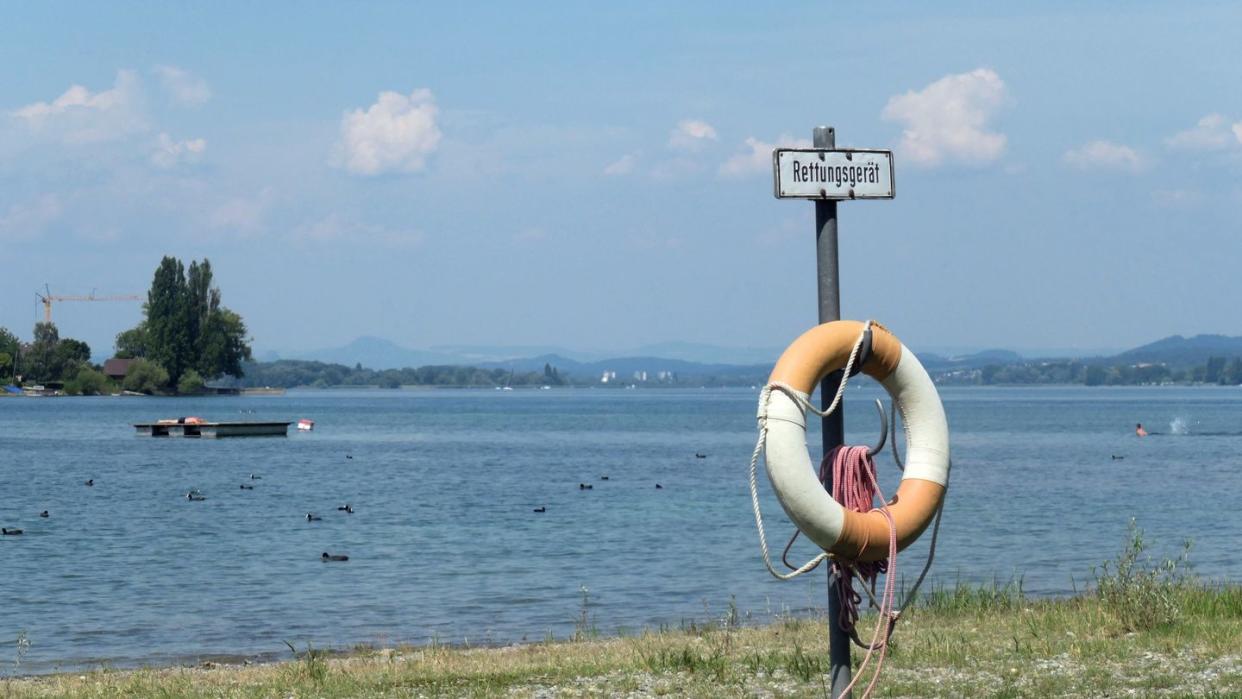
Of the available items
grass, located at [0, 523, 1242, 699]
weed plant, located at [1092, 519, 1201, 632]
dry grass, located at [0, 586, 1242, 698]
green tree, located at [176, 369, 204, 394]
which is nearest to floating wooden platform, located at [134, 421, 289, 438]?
grass, located at [0, 523, 1242, 699]

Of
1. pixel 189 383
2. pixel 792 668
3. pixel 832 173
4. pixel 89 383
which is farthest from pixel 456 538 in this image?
pixel 89 383

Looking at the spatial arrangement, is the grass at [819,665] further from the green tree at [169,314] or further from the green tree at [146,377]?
the green tree at [146,377]

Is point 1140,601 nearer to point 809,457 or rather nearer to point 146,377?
point 809,457

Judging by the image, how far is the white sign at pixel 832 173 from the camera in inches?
261

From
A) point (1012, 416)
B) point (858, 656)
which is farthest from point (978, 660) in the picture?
point (1012, 416)

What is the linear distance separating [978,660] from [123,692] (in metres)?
5.75

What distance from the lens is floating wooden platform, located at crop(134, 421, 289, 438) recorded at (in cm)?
7547

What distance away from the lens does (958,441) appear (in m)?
71.6

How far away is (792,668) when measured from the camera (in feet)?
32.2

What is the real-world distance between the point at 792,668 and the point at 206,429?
69.8 metres

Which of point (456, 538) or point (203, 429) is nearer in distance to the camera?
point (456, 538)

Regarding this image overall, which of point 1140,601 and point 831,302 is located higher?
point 831,302

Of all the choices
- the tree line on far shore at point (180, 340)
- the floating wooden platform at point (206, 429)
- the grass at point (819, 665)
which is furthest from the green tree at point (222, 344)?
the grass at point (819, 665)

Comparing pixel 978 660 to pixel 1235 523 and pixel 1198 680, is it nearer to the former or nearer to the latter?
pixel 1198 680
